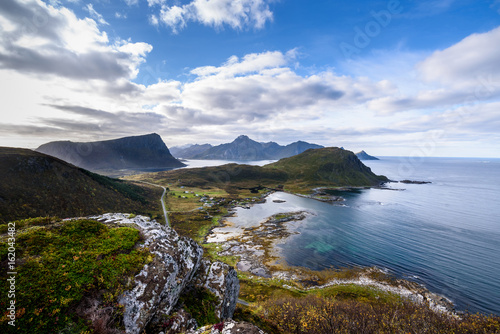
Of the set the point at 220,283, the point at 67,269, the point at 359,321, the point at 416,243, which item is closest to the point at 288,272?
the point at 359,321

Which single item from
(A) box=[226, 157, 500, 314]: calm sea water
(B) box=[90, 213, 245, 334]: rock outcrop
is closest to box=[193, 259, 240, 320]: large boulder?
(B) box=[90, 213, 245, 334]: rock outcrop

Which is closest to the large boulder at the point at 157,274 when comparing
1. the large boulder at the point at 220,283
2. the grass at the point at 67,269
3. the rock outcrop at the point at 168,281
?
the rock outcrop at the point at 168,281

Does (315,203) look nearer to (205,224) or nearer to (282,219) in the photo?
(282,219)

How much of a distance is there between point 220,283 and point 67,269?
1133 cm

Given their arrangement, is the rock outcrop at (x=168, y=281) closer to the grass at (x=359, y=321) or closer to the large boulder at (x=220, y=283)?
the large boulder at (x=220, y=283)

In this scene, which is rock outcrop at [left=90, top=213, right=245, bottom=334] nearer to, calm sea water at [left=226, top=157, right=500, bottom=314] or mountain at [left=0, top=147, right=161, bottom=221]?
calm sea water at [left=226, top=157, right=500, bottom=314]

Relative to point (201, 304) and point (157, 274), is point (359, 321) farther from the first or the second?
point (157, 274)

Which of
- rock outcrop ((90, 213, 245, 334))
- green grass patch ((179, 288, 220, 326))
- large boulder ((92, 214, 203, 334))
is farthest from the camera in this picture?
green grass patch ((179, 288, 220, 326))

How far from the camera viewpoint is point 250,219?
340 ft

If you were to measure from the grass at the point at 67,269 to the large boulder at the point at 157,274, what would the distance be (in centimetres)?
63

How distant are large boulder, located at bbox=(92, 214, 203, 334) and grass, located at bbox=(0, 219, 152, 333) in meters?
0.63

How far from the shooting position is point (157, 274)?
1259cm

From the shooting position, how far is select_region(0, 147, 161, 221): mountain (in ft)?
164

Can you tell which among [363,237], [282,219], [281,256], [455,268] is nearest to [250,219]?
[282,219]
